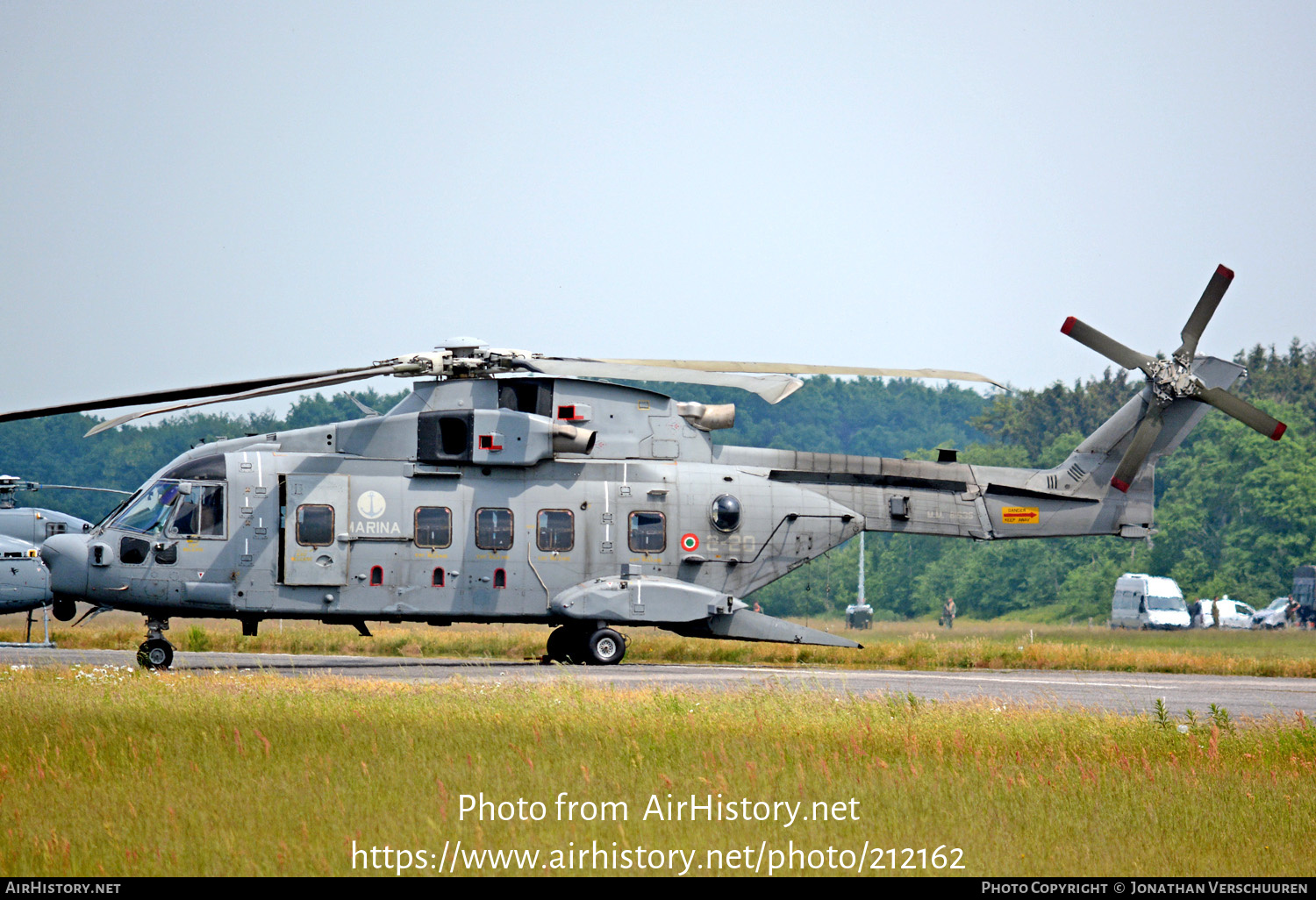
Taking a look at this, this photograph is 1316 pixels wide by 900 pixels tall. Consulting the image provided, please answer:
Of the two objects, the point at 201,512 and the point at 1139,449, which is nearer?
the point at 201,512

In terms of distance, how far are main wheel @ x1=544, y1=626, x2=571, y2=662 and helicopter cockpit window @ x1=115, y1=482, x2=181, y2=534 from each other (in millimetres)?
6638

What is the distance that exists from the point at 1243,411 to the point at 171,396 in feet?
55.5

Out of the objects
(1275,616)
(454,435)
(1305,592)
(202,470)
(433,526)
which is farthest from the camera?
(1275,616)

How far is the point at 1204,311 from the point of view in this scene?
69.2ft

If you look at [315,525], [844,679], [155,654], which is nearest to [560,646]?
[315,525]

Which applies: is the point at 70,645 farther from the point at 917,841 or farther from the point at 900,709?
the point at 917,841

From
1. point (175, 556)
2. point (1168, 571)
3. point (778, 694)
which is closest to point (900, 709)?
point (778, 694)

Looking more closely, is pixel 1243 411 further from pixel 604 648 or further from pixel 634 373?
pixel 604 648

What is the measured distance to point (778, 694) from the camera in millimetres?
14523

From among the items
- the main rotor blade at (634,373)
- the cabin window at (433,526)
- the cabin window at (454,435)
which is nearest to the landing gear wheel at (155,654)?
the cabin window at (433,526)

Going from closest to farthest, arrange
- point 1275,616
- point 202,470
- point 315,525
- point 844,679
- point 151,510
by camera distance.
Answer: point 844,679 → point 151,510 → point 202,470 → point 315,525 → point 1275,616

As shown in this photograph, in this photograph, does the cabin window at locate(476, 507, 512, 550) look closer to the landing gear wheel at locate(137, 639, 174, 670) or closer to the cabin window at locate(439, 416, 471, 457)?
the cabin window at locate(439, 416, 471, 457)

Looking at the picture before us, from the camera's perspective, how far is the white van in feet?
196
